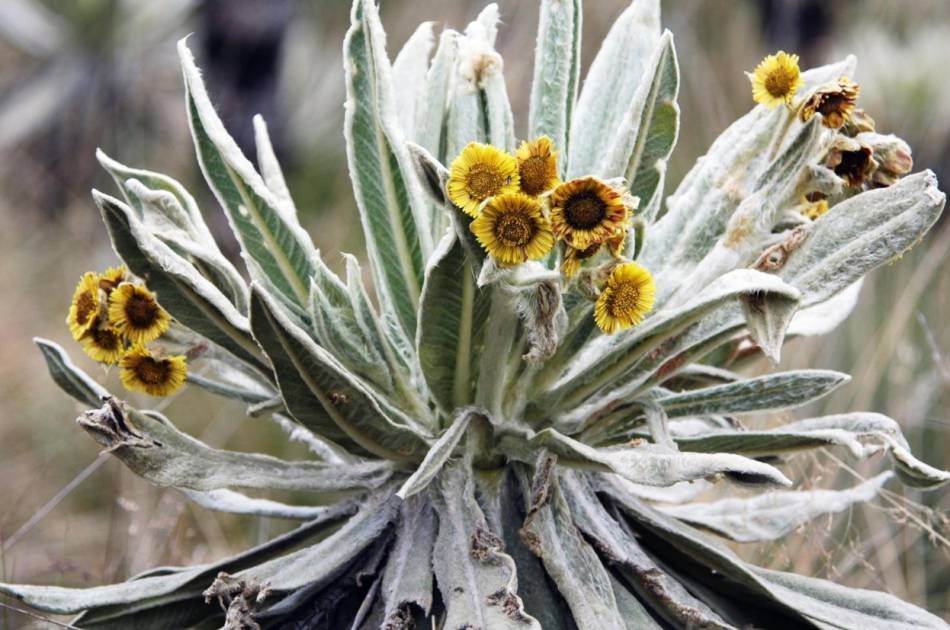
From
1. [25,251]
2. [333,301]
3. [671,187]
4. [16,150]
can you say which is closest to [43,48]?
[16,150]

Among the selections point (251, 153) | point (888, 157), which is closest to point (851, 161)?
point (888, 157)

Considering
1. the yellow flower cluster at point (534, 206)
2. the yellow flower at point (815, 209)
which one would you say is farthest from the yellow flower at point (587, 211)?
the yellow flower at point (815, 209)

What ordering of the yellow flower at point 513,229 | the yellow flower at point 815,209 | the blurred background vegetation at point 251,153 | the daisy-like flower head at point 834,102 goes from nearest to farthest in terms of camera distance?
the yellow flower at point 513,229 < the daisy-like flower head at point 834,102 < the yellow flower at point 815,209 < the blurred background vegetation at point 251,153

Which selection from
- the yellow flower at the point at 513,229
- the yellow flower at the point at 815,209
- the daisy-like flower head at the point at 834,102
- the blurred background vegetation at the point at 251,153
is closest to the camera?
the yellow flower at the point at 513,229

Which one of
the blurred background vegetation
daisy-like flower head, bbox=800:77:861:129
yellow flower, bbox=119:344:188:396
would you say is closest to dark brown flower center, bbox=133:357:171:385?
yellow flower, bbox=119:344:188:396

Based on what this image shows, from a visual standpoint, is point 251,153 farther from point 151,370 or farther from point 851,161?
point 851,161

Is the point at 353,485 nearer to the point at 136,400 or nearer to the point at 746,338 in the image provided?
the point at 746,338

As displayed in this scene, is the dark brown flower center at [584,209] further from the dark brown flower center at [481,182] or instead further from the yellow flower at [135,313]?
the yellow flower at [135,313]
